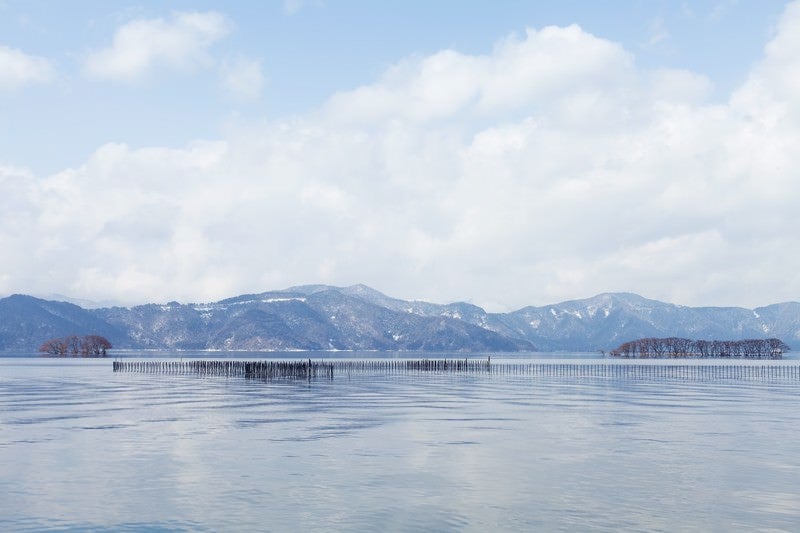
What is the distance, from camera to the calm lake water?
91.2 ft

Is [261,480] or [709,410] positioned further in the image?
[709,410]

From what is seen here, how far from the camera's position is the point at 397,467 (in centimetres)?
3744

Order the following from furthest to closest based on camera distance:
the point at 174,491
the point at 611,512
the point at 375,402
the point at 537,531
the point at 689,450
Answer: the point at 375,402
the point at 689,450
the point at 174,491
the point at 611,512
the point at 537,531

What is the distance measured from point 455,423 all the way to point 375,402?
19.9 metres

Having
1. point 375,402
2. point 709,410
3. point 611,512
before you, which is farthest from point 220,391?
point 611,512

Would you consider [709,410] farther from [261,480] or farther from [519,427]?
[261,480]

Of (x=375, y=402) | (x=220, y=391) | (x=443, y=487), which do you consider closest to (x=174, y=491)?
(x=443, y=487)

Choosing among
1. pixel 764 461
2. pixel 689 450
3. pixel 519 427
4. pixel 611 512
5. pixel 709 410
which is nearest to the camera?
pixel 611 512

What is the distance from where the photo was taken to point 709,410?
67312mm

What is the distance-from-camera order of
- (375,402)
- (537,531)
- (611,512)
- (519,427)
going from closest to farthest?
(537,531), (611,512), (519,427), (375,402)

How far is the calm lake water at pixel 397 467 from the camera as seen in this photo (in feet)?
91.2

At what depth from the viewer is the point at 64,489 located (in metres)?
32.5

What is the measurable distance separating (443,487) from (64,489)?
15440 mm

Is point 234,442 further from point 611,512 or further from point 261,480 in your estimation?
point 611,512
